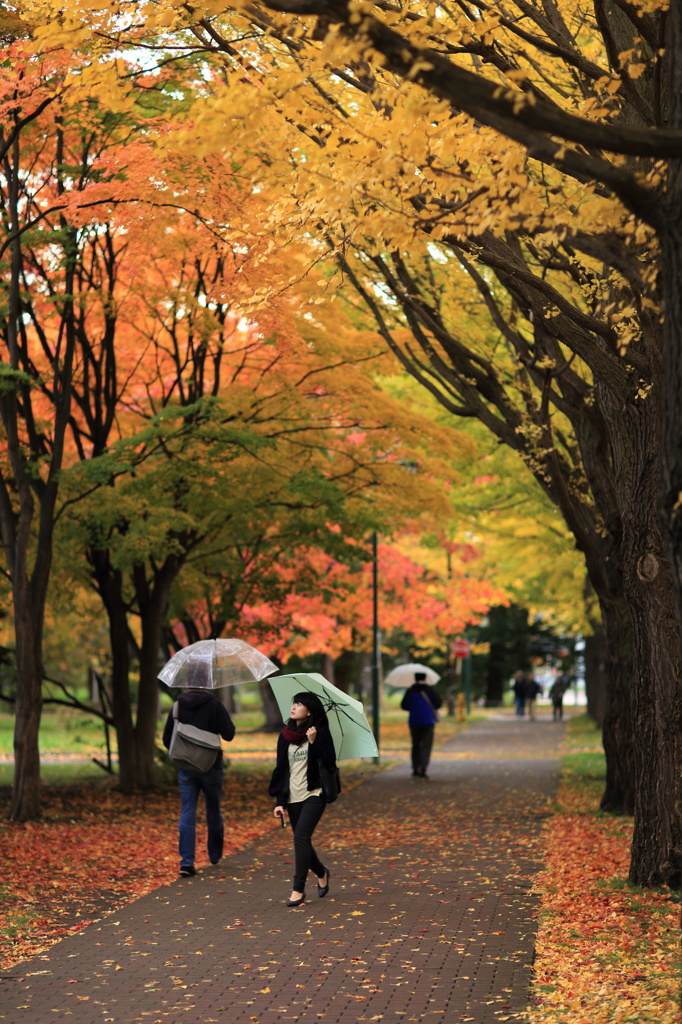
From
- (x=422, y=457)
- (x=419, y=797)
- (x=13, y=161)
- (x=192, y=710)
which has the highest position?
(x=13, y=161)

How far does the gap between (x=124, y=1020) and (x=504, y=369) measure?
12195 mm

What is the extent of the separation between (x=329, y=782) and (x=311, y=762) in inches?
8.7

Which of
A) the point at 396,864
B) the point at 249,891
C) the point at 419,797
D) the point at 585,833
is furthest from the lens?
the point at 419,797

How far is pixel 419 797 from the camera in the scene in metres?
Answer: 18.7

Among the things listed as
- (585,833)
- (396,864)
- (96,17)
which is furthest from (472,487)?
(96,17)

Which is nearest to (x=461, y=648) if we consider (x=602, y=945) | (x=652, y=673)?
(x=652, y=673)

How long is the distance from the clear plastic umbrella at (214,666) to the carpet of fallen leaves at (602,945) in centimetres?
357

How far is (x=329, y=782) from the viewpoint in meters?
9.82

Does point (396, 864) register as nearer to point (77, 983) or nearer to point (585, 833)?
point (585, 833)

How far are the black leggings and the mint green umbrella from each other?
24.9 inches

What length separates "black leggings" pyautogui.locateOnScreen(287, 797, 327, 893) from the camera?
966 cm

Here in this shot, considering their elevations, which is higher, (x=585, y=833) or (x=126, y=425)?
(x=126, y=425)

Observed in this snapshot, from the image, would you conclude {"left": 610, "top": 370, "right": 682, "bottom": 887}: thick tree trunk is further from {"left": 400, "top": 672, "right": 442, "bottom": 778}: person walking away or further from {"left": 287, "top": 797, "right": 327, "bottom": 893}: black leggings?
{"left": 400, "top": 672, "right": 442, "bottom": 778}: person walking away

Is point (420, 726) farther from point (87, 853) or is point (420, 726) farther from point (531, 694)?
point (531, 694)
